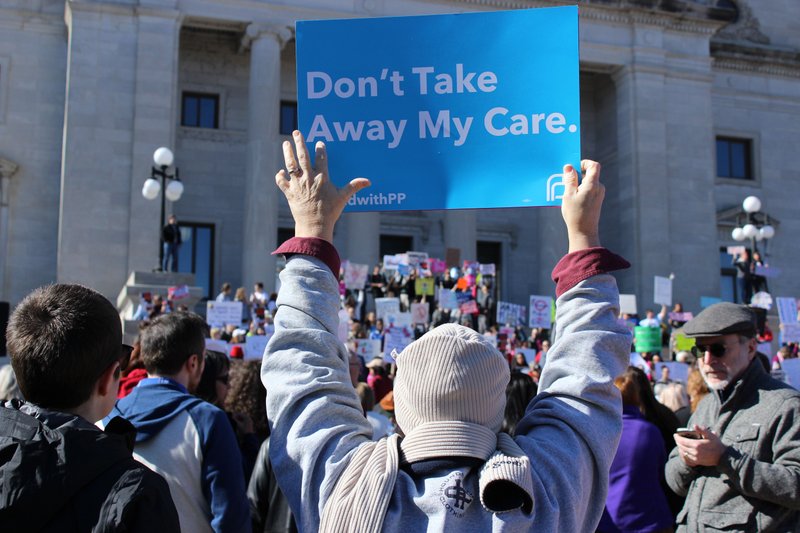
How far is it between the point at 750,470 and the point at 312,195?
2.49m

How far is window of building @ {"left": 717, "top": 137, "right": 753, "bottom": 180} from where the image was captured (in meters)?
34.8

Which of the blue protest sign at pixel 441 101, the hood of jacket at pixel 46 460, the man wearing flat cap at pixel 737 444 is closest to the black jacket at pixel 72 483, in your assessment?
the hood of jacket at pixel 46 460

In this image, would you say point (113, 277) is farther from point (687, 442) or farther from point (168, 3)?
point (687, 442)

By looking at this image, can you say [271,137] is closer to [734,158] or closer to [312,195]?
[734,158]

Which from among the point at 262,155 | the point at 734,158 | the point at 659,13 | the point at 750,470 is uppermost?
the point at 659,13

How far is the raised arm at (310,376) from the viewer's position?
2555 millimetres

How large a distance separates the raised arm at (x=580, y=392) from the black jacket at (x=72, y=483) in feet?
3.35

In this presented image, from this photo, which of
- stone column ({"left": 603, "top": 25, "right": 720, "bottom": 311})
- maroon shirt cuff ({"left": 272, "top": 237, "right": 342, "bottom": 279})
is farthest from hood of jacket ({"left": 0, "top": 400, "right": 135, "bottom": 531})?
stone column ({"left": 603, "top": 25, "right": 720, "bottom": 311})

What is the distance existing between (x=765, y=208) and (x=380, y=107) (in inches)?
1296

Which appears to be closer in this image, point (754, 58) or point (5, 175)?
point (5, 175)

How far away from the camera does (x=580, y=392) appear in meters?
2.63

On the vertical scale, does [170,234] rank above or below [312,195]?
above

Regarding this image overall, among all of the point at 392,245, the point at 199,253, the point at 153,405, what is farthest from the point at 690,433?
the point at 392,245

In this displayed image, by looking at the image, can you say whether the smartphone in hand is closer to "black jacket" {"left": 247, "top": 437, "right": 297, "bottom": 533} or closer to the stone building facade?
"black jacket" {"left": 247, "top": 437, "right": 297, "bottom": 533}
